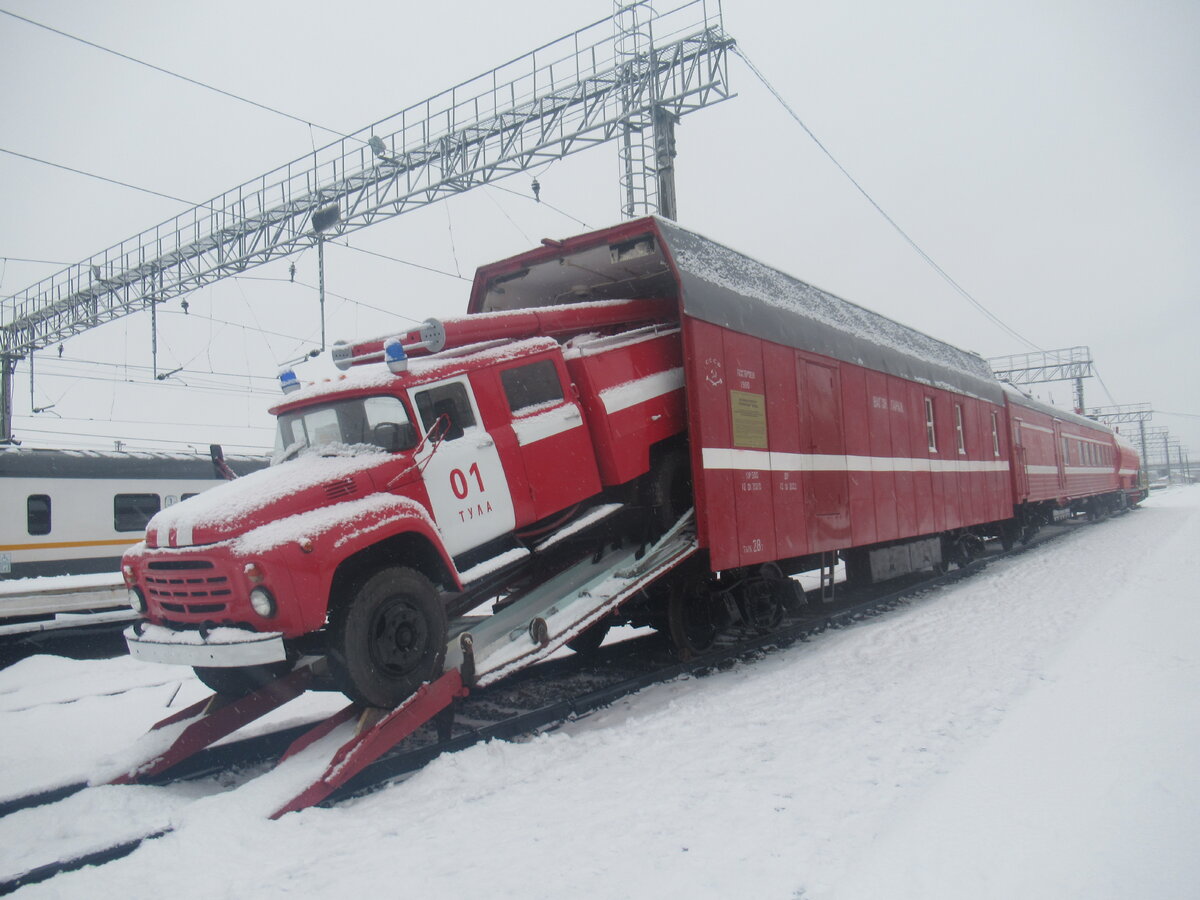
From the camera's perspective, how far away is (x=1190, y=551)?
16.5 m

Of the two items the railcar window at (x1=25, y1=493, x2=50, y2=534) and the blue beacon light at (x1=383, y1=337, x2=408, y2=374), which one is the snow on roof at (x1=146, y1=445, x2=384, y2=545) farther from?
the railcar window at (x1=25, y1=493, x2=50, y2=534)

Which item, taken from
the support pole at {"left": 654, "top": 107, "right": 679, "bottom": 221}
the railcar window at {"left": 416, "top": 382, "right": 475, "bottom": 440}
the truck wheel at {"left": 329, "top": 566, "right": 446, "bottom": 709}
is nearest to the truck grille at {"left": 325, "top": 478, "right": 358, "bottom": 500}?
the truck wheel at {"left": 329, "top": 566, "right": 446, "bottom": 709}

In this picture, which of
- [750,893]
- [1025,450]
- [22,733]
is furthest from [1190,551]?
[22,733]

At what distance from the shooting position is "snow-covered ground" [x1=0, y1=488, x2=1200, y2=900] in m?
3.65

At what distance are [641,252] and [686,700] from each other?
4117 millimetres

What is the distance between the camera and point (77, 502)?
14680 millimetres

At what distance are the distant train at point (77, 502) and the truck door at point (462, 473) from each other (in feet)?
30.4

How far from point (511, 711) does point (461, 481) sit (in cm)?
200


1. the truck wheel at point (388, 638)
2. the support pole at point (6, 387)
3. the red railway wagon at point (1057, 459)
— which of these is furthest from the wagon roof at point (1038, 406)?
the support pole at point (6, 387)

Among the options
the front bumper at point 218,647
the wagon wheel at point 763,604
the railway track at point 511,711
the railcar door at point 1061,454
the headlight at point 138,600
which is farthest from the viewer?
the railcar door at point 1061,454

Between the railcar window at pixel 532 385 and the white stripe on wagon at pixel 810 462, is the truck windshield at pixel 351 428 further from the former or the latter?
the white stripe on wagon at pixel 810 462

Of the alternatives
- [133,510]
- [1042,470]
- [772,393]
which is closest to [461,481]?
[772,393]

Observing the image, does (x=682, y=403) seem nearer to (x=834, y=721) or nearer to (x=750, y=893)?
(x=834, y=721)

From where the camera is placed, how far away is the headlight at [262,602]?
4.88m
